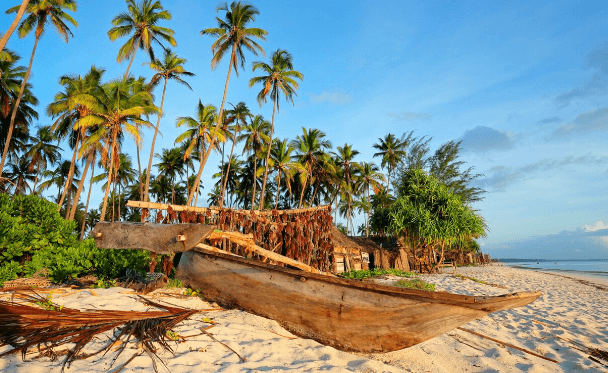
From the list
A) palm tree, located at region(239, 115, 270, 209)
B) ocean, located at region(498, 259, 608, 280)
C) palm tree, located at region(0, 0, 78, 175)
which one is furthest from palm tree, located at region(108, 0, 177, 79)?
ocean, located at region(498, 259, 608, 280)

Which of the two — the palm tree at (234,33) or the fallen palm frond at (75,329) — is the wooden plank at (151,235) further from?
the palm tree at (234,33)

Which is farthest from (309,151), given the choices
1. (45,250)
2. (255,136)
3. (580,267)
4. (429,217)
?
(580,267)

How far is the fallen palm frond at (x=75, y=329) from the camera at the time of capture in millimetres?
3018

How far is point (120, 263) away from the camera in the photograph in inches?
277

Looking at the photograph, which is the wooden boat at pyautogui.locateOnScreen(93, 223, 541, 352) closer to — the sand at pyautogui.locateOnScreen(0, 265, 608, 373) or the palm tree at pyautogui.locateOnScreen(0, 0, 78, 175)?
the sand at pyautogui.locateOnScreen(0, 265, 608, 373)

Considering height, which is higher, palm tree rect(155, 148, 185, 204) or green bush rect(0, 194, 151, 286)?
palm tree rect(155, 148, 185, 204)

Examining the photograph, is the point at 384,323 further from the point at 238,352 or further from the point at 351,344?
the point at 238,352

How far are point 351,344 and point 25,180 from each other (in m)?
42.6

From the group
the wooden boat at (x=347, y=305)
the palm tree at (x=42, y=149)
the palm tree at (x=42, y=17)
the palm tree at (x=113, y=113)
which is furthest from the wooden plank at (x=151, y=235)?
the palm tree at (x=42, y=149)

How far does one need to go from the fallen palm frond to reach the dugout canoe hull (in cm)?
112

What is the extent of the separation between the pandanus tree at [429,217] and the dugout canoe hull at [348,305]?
1366 cm

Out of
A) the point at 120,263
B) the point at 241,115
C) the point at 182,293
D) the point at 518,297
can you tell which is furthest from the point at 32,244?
the point at 241,115

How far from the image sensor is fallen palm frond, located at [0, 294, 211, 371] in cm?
302

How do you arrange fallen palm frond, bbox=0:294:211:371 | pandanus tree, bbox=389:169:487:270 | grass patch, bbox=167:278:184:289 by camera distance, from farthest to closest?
pandanus tree, bbox=389:169:487:270 < grass patch, bbox=167:278:184:289 < fallen palm frond, bbox=0:294:211:371
